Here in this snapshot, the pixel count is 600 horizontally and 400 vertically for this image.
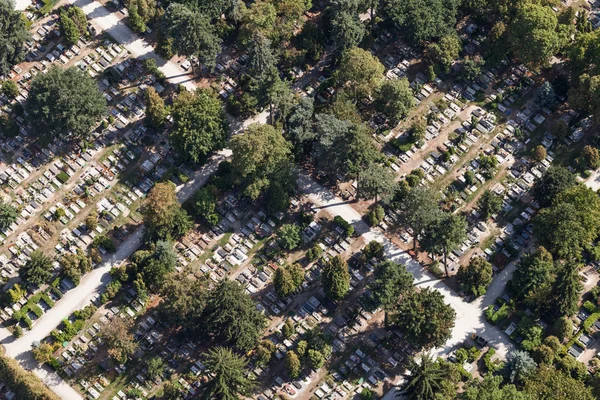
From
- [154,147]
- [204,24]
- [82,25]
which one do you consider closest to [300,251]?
[154,147]

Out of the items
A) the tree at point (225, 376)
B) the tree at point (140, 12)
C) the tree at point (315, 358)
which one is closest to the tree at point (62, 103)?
the tree at point (140, 12)

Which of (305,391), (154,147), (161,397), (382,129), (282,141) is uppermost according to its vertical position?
(382,129)

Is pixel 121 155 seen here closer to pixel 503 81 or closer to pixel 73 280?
pixel 73 280

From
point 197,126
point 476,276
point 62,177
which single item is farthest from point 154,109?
point 476,276

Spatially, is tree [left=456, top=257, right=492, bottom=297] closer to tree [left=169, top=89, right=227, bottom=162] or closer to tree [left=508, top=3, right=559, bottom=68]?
tree [left=508, top=3, right=559, bottom=68]

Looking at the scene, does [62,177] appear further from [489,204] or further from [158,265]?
[489,204]

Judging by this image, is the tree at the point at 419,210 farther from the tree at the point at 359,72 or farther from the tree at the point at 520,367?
the tree at the point at 520,367
